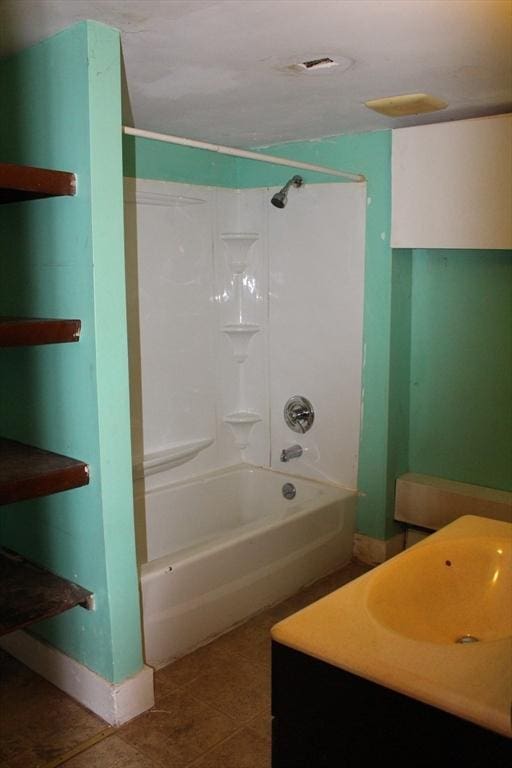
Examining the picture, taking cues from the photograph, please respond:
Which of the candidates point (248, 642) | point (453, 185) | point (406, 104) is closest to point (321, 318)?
point (453, 185)

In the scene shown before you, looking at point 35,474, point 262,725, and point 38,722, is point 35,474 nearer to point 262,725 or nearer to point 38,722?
point 38,722

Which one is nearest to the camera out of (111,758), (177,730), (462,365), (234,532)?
(111,758)

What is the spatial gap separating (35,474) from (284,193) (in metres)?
1.78

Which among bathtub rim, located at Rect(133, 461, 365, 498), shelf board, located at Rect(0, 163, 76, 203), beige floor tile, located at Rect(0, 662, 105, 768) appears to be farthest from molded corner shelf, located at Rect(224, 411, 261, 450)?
shelf board, located at Rect(0, 163, 76, 203)

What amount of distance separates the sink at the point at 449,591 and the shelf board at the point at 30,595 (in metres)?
1.02

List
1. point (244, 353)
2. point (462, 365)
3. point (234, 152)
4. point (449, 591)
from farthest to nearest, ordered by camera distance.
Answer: point (244, 353), point (462, 365), point (234, 152), point (449, 591)

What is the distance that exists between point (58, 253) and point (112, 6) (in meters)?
0.66

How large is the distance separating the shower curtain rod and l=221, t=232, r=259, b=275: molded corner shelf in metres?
0.64

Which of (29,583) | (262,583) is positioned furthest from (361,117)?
(29,583)

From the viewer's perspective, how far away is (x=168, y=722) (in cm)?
213

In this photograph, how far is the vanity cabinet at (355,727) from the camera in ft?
3.22

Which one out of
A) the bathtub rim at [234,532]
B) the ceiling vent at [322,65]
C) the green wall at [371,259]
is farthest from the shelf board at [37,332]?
the green wall at [371,259]

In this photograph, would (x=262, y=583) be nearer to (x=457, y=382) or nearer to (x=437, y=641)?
(x=457, y=382)

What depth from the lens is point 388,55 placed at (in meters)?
1.93
